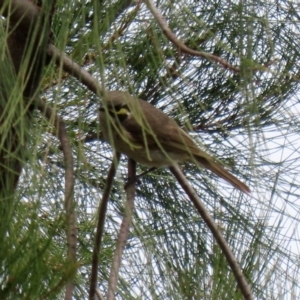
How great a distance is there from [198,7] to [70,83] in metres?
0.27

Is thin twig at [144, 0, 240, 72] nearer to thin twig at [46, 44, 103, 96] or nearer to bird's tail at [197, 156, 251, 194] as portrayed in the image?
thin twig at [46, 44, 103, 96]

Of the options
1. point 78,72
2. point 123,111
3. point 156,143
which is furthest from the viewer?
point 156,143

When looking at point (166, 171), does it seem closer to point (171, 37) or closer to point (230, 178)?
point (230, 178)

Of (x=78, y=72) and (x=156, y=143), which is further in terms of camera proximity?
(x=156, y=143)

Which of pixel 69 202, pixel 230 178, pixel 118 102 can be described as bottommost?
pixel 69 202

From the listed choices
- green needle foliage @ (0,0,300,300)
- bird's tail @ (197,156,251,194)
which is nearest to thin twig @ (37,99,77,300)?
green needle foliage @ (0,0,300,300)

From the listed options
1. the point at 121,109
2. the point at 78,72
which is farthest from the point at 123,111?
the point at 78,72

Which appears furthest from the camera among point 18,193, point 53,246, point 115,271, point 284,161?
point 284,161

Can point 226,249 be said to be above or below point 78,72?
below

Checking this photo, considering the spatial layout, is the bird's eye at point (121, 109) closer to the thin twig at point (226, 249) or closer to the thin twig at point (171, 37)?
the thin twig at point (226, 249)

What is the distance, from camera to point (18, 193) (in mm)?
935

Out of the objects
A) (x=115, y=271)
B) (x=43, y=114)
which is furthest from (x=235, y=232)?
(x=43, y=114)

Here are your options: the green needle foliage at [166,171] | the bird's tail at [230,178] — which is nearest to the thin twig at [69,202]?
the green needle foliage at [166,171]

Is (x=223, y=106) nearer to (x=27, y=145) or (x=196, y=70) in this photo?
(x=196, y=70)
